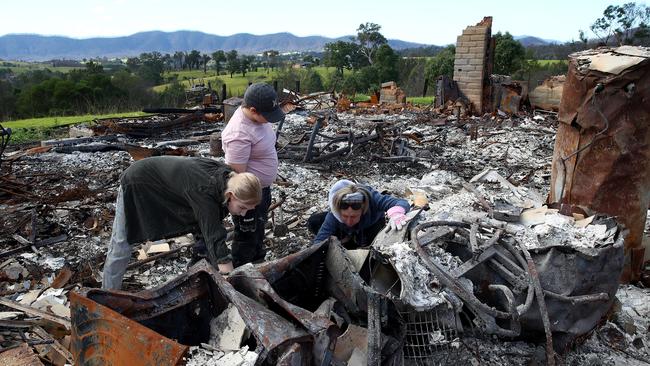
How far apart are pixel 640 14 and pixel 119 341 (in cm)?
4884

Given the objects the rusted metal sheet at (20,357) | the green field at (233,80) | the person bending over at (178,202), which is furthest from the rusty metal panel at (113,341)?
the green field at (233,80)

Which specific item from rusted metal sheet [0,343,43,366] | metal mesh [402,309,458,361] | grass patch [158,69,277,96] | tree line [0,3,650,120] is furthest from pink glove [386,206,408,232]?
grass patch [158,69,277,96]

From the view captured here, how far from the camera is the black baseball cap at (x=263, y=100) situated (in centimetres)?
334

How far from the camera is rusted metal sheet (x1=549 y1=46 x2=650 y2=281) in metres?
3.27

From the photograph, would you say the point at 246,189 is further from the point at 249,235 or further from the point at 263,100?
the point at 249,235

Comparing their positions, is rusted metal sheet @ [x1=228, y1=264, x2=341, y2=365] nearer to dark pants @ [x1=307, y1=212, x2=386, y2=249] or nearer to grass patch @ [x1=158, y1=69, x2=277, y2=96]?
dark pants @ [x1=307, y1=212, x2=386, y2=249]

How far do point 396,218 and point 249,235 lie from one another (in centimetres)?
130

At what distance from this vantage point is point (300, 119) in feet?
46.4

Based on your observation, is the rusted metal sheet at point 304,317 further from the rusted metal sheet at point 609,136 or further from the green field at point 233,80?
the green field at point 233,80

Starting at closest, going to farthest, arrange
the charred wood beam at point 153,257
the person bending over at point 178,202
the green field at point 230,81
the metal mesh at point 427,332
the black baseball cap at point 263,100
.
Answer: the metal mesh at point 427,332 → the person bending over at point 178,202 → the black baseball cap at point 263,100 → the charred wood beam at point 153,257 → the green field at point 230,81

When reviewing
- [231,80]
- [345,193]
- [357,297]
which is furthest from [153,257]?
[231,80]

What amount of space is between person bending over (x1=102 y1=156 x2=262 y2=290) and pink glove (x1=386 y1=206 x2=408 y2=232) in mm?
1014

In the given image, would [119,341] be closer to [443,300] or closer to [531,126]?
[443,300]

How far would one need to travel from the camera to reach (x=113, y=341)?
189 centimetres
